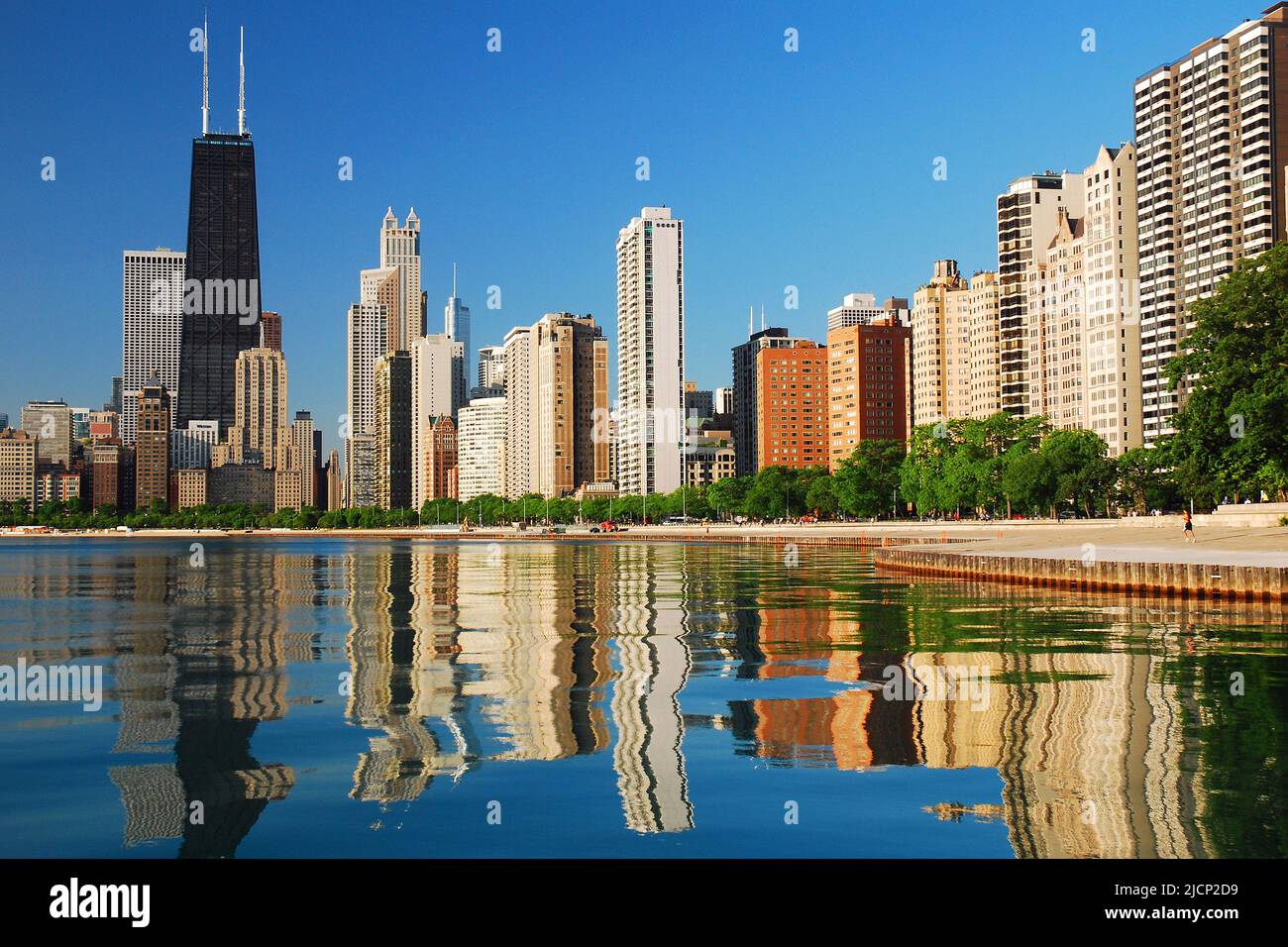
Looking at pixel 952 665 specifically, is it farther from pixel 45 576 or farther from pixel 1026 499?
pixel 1026 499

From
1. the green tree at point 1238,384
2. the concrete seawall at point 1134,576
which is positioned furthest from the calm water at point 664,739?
the green tree at point 1238,384

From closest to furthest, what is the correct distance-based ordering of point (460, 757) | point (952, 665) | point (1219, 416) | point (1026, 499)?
point (460, 757)
point (952, 665)
point (1219, 416)
point (1026, 499)

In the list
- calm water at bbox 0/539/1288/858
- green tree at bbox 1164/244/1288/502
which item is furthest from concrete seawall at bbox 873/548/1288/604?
green tree at bbox 1164/244/1288/502

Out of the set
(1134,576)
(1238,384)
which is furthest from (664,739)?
(1238,384)

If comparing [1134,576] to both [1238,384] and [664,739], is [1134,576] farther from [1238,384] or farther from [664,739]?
[664,739]

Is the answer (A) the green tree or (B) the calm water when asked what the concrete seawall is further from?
(A) the green tree
